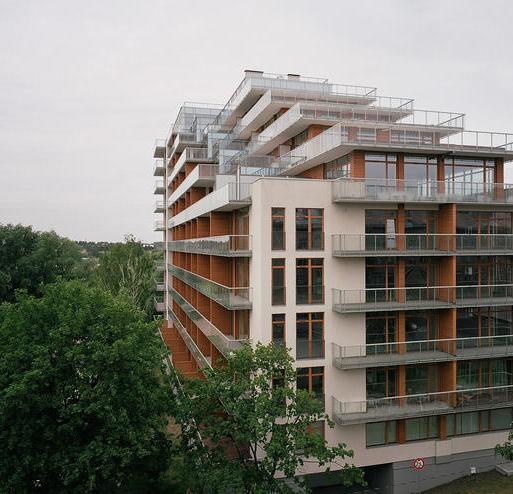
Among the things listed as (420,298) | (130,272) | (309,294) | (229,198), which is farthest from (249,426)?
(130,272)

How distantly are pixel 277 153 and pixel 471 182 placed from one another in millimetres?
13202

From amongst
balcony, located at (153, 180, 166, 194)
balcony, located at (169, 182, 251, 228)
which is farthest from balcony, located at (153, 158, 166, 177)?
balcony, located at (169, 182, 251, 228)

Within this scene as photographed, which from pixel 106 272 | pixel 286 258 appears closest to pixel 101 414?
pixel 286 258

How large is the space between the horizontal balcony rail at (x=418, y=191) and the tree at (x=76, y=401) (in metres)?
11.8

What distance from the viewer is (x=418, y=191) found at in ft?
77.6

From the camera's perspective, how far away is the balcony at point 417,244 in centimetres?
2297

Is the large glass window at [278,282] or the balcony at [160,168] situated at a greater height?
the balcony at [160,168]

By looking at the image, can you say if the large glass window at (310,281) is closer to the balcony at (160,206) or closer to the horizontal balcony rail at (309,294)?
the horizontal balcony rail at (309,294)

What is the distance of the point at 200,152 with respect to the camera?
140 ft

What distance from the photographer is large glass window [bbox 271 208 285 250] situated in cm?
2258

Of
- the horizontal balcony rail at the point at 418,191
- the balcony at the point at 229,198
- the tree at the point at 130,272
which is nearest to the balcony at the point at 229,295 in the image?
the balcony at the point at 229,198

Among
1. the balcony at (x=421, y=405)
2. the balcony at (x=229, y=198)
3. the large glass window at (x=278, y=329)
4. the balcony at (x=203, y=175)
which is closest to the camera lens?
the large glass window at (x=278, y=329)

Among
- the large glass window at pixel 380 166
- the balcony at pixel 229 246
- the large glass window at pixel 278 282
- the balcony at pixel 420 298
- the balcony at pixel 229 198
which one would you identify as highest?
the large glass window at pixel 380 166

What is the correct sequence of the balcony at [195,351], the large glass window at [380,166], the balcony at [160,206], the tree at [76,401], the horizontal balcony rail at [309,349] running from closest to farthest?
the tree at [76,401]
the horizontal balcony rail at [309,349]
the large glass window at [380,166]
the balcony at [195,351]
the balcony at [160,206]
